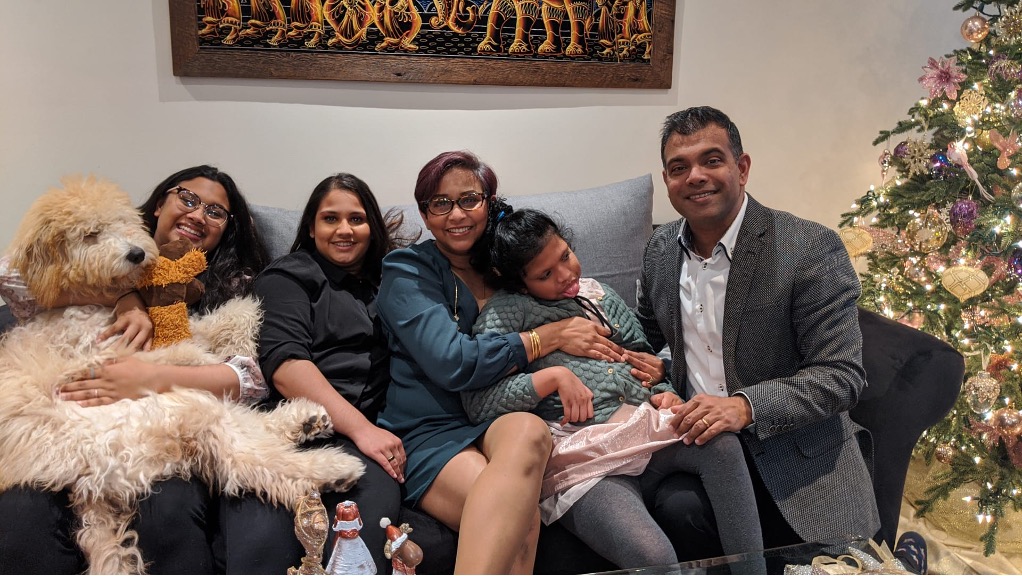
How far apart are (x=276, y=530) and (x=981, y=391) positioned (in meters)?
2.34

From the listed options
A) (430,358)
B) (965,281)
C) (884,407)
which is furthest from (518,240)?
(965,281)

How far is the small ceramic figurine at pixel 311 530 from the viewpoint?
1.61 metres

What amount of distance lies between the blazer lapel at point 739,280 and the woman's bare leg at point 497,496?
54cm

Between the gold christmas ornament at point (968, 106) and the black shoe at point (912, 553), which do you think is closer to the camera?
the black shoe at point (912, 553)

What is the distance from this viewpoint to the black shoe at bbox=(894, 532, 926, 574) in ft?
4.98

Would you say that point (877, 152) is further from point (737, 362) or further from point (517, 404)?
point (517, 404)

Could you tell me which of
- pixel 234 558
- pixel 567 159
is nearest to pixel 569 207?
pixel 567 159

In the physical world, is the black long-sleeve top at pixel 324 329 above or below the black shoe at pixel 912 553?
above

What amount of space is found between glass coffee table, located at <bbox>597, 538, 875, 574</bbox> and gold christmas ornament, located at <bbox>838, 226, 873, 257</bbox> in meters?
1.64

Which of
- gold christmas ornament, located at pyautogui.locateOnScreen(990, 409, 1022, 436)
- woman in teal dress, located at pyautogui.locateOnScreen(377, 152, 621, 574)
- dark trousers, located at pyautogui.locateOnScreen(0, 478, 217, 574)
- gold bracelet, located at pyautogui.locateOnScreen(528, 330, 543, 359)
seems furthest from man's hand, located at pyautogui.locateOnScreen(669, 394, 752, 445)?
gold christmas ornament, located at pyautogui.locateOnScreen(990, 409, 1022, 436)

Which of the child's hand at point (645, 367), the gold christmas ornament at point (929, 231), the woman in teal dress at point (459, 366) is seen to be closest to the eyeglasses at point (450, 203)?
the woman in teal dress at point (459, 366)

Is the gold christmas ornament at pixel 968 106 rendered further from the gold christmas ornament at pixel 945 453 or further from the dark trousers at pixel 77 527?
the dark trousers at pixel 77 527

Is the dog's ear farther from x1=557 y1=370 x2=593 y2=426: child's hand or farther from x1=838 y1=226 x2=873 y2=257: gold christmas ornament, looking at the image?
x1=838 y1=226 x2=873 y2=257: gold christmas ornament

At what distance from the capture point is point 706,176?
1.87 meters
